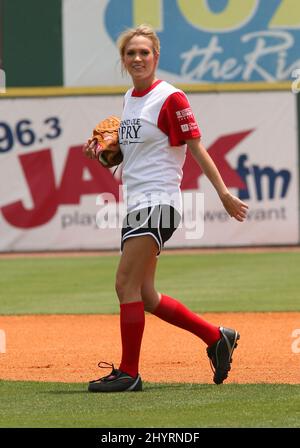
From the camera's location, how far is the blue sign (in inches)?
735

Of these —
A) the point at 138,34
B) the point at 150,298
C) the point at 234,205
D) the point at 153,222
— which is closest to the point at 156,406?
the point at 150,298

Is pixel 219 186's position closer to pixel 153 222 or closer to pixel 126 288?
pixel 153 222

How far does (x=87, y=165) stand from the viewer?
16.7 meters

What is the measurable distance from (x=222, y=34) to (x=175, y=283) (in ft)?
24.4

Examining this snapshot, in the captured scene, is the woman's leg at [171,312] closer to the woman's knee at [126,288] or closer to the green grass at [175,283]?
the woman's knee at [126,288]

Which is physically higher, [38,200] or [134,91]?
[134,91]

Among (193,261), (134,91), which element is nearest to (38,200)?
(193,261)

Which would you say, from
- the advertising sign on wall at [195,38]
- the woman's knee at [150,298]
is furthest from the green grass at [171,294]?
the advertising sign on wall at [195,38]

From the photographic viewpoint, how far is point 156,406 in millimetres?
5383

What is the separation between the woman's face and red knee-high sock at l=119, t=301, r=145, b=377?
121 centimetres

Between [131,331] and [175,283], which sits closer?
[131,331]

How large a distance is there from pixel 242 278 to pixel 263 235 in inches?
153
